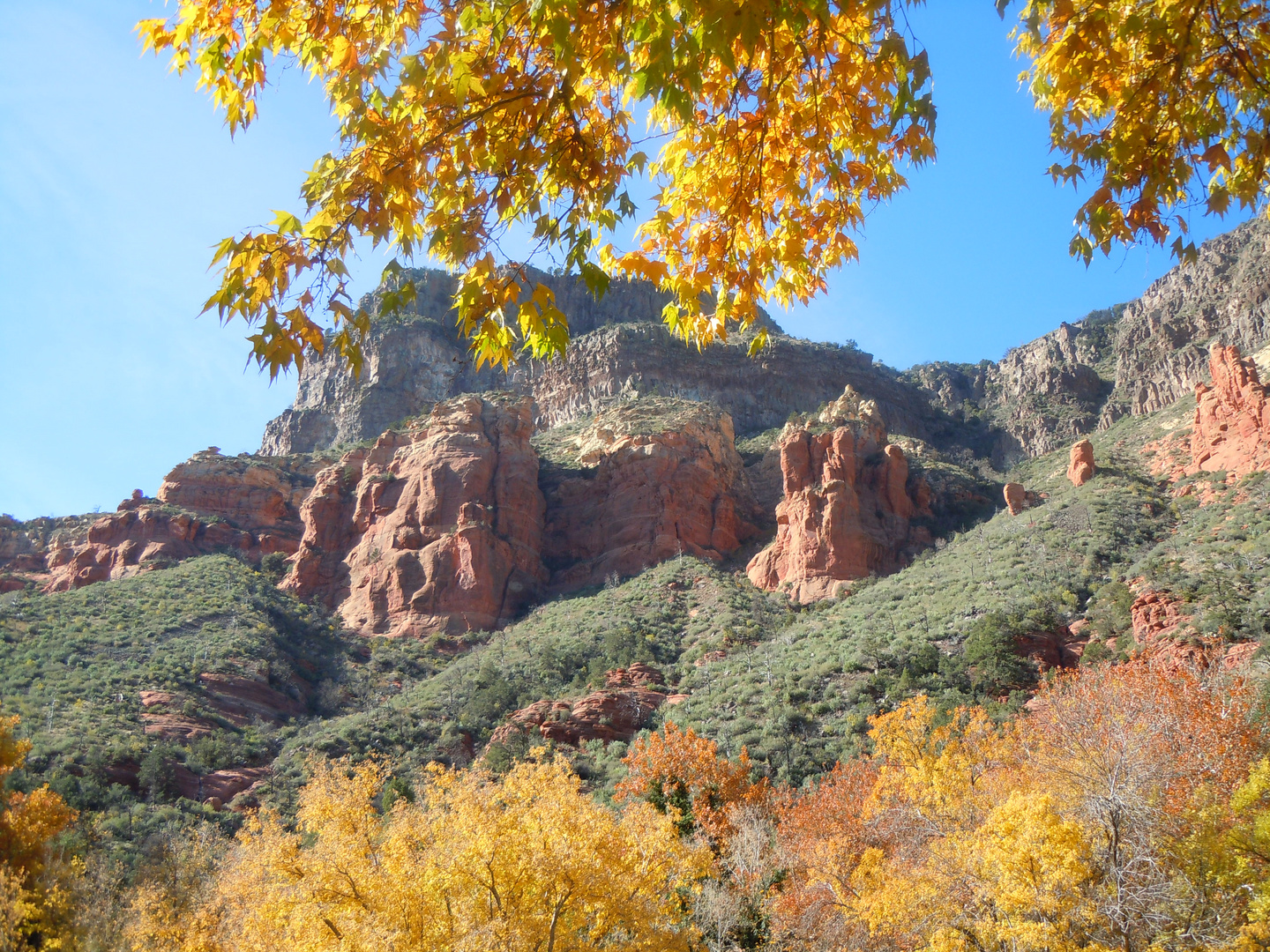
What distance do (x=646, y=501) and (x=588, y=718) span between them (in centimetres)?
2755

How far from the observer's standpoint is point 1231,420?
45031mm

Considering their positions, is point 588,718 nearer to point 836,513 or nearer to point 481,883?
point 481,883

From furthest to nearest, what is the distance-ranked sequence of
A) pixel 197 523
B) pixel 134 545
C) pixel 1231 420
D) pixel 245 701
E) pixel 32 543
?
pixel 32 543, pixel 197 523, pixel 134 545, pixel 1231 420, pixel 245 701

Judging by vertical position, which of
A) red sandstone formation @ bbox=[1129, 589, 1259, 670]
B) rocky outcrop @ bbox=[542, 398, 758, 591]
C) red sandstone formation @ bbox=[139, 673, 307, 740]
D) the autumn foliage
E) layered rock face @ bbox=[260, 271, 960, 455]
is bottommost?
the autumn foliage

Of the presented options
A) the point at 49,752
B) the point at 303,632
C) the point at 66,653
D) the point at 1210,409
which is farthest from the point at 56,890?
the point at 1210,409

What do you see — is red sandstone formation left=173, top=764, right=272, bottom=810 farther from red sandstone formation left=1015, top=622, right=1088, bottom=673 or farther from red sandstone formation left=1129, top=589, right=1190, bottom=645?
red sandstone formation left=1129, top=589, right=1190, bottom=645

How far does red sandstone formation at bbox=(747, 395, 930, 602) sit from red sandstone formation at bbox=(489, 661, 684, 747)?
51.2 ft

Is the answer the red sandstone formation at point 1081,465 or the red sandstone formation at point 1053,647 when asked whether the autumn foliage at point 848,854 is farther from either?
the red sandstone formation at point 1081,465

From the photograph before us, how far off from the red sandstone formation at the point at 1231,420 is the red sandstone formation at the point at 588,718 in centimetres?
3190

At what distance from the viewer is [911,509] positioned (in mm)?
56906

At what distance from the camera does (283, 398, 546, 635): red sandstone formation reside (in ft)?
178

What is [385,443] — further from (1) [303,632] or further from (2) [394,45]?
(2) [394,45]

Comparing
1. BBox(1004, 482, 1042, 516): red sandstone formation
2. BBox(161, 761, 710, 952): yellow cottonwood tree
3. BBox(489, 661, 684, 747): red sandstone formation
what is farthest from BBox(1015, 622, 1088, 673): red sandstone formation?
BBox(1004, 482, 1042, 516): red sandstone formation

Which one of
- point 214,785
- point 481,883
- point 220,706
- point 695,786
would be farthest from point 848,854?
point 220,706
